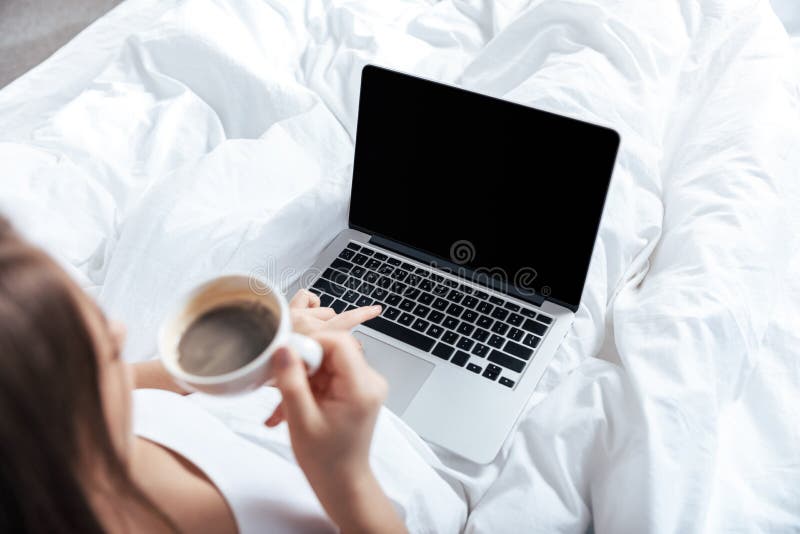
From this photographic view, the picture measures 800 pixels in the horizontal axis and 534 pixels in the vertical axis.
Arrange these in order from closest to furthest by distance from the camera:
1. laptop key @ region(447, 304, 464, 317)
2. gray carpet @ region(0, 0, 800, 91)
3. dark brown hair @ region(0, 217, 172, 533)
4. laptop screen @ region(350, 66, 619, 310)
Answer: dark brown hair @ region(0, 217, 172, 533)
laptop screen @ region(350, 66, 619, 310)
laptop key @ region(447, 304, 464, 317)
gray carpet @ region(0, 0, 800, 91)

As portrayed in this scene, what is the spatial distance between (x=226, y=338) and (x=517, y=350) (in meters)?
0.45

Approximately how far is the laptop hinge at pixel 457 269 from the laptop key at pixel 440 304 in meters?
0.05

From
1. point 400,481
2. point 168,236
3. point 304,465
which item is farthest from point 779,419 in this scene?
point 168,236

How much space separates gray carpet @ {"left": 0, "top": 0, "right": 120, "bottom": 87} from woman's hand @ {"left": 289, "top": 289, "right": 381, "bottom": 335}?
1999mm

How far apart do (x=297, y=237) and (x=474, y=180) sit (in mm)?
259

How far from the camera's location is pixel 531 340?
85 cm

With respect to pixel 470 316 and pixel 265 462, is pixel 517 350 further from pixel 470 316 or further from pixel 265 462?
pixel 265 462

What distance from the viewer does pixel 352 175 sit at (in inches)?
37.4

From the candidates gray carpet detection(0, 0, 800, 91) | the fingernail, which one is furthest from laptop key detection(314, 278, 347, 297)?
gray carpet detection(0, 0, 800, 91)

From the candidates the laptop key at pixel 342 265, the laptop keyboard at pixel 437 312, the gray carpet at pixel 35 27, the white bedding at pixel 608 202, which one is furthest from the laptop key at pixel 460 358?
the gray carpet at pixel 35 27

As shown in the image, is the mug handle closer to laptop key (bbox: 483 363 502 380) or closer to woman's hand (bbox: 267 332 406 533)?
woman's hand (bbox: 267 332 406 533)

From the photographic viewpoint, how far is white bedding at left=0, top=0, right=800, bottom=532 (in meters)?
0.72

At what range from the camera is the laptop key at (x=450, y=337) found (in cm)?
86

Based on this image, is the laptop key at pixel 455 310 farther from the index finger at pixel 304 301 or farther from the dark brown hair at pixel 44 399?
the dark brown hair at pixel 44 399
